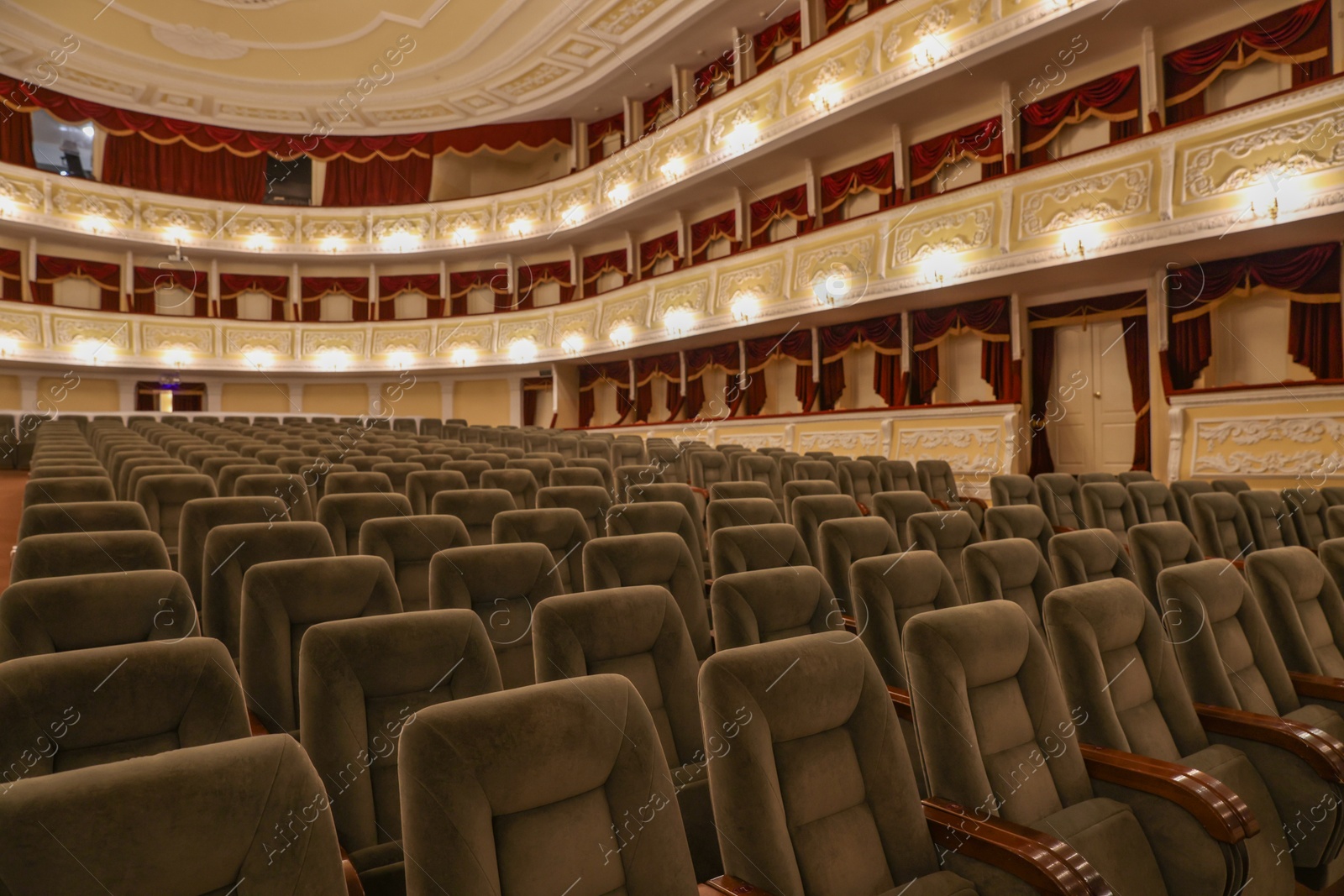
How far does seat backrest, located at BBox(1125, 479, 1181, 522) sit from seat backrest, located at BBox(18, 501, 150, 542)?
10.7 ft

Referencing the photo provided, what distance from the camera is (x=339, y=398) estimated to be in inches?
440

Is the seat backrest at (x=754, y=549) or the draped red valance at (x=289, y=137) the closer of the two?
the seat backrest at (x=754, y=549)

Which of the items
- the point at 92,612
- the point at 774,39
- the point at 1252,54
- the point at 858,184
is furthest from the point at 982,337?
the point at 92,612

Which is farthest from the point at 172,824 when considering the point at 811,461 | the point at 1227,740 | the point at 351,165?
the point at 351,165

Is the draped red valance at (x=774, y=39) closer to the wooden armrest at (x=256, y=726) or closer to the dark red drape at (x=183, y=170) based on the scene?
the wooden armrest at (x=256, y=726)

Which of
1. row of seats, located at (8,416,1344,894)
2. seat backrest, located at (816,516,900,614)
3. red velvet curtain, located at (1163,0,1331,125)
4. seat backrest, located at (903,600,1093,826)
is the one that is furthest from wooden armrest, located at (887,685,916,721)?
red velvet curtain, located at (1163,0,1331,125)

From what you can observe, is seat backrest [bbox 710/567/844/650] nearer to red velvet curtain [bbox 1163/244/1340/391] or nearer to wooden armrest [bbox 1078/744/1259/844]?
wooden armrest [bbox 1078/744/1259/844]

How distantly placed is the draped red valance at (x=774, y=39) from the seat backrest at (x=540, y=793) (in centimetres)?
725

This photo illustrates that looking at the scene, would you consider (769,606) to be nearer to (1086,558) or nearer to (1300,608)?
(1086,558)

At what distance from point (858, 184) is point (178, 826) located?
23.1 ft

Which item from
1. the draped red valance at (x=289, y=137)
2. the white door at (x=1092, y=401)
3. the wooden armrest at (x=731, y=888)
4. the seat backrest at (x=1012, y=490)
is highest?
the draped red valance at (x=289, y=137)

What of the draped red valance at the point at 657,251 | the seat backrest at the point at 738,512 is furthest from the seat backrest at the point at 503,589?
the draped red valance at the point at 657,251

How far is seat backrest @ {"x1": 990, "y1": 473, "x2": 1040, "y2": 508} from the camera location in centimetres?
298

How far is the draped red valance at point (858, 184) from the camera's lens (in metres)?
6.59
